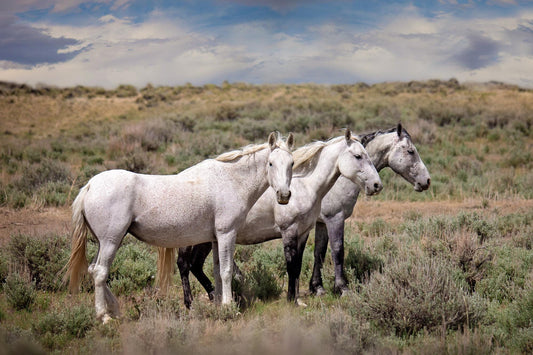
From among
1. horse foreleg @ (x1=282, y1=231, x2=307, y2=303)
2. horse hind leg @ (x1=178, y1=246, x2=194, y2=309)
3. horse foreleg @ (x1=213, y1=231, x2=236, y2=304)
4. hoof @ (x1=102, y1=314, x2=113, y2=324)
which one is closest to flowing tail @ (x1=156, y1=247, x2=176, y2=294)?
horse hind leg @ (x1=178, y1=246, x2=194, y2=309)

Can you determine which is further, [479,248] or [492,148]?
[492,148]

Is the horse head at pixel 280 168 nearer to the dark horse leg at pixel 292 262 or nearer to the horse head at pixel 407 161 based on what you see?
the dark horse leg at pixel 292 262

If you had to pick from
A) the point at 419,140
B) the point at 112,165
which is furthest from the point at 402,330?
the point at 419,140

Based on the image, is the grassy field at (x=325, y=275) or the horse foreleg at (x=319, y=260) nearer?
the grassy field at (x=325, y=275)

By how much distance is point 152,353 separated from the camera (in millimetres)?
3902

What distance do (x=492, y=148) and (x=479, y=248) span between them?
15446 millimetres

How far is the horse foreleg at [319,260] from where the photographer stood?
696 cm

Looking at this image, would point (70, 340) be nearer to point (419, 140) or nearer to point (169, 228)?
point (169, 228)

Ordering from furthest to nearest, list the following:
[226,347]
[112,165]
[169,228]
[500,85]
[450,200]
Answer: [500,85] < [112,165] < [450,200] < [169,228] < [226,347]

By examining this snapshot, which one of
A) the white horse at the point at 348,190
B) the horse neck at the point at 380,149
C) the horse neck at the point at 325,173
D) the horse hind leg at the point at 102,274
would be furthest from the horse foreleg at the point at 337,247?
the horse hind leg at the point at 102,274

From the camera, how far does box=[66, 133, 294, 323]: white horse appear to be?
520 cm

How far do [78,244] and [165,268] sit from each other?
1.22m

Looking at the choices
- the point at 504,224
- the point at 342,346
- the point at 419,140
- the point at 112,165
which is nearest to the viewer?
the point at 342,346

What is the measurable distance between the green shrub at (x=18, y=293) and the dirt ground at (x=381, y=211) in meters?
3.58
